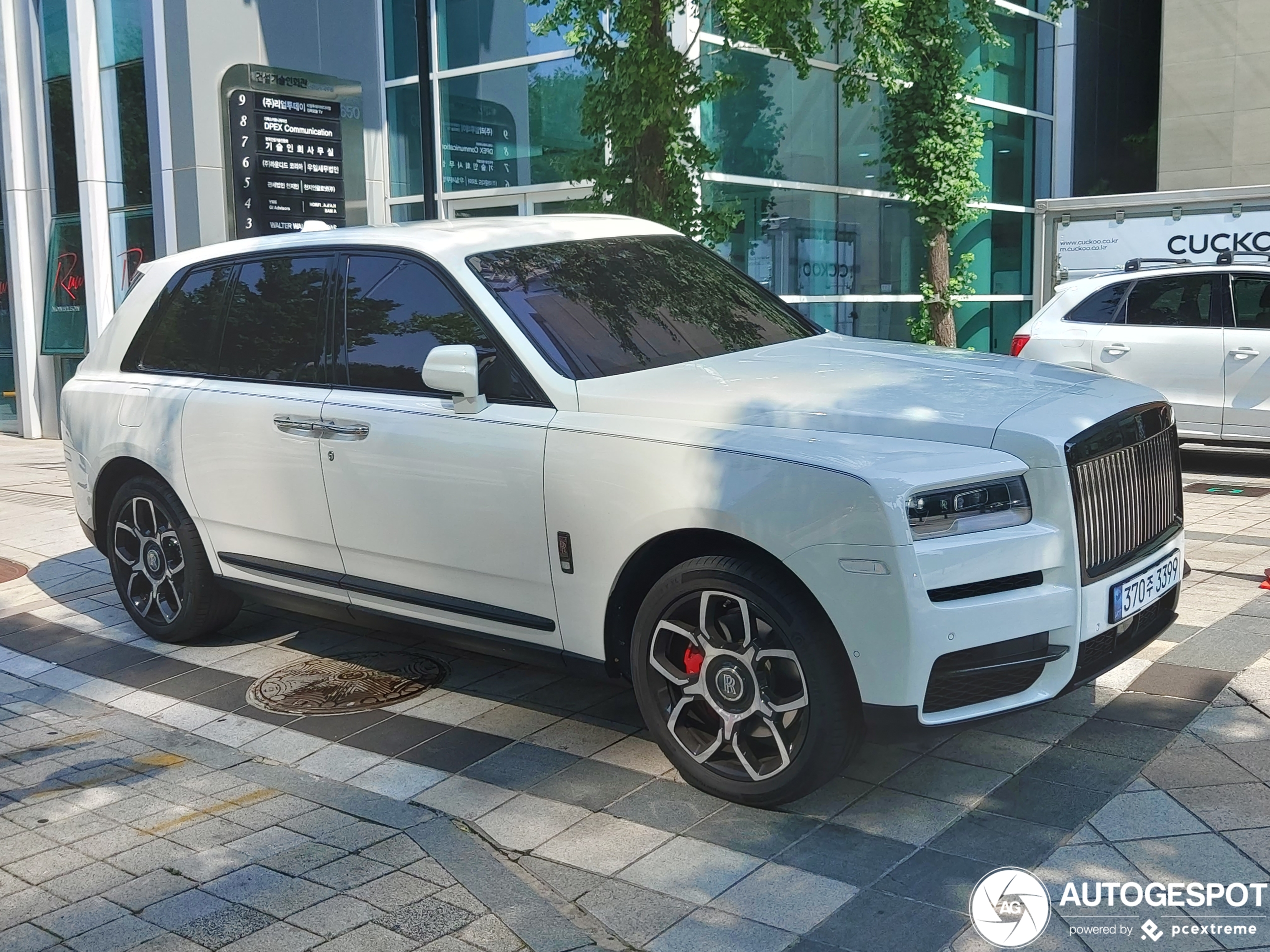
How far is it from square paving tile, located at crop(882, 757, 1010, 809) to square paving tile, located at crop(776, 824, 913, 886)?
0.39 m

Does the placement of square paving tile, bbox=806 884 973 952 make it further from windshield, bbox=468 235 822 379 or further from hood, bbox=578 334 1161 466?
windshield, bbox=468 235 822 379

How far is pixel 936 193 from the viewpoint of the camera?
17516 millimetres

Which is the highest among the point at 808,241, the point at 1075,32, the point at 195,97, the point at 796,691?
the point at 1075,32

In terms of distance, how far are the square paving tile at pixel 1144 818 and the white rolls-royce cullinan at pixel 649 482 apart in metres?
0.42

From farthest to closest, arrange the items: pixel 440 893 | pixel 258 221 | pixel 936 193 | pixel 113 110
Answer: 1. pixel 936 193
2. pixel 113 110
3. pixel 258 221
4. pixel 440 893

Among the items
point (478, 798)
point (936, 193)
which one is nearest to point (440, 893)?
point (478, 798)

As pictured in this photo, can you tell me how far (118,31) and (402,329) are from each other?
40.4ft

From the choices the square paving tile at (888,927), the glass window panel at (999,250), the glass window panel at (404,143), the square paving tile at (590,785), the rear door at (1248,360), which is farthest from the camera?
the glass window panel at (999,250)

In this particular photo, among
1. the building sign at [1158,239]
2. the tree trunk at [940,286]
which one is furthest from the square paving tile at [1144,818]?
the tree trunk at [940,286]

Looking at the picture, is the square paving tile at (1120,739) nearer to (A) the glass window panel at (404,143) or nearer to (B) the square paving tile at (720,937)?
(B) the square paving tile at (720,937)

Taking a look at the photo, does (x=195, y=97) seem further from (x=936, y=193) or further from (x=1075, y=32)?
(x=1075, y=32)

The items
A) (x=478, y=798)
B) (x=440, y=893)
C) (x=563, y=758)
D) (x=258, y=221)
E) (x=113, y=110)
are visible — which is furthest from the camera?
(x=113, y=110)

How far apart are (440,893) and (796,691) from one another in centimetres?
125

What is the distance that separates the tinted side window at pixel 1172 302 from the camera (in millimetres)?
10844
